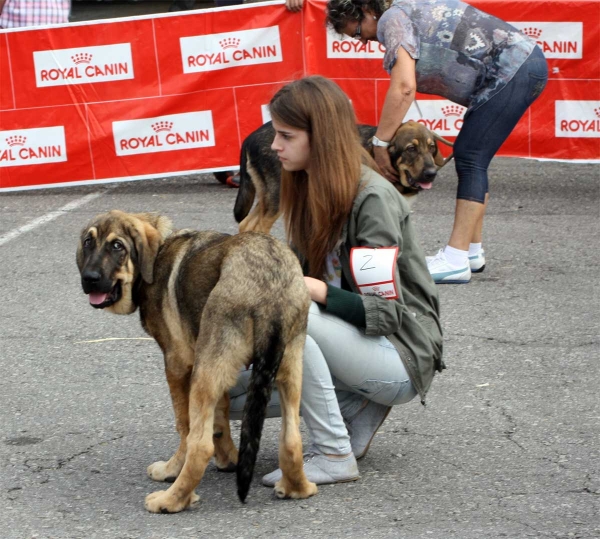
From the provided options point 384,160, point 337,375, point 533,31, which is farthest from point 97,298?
point 533,31

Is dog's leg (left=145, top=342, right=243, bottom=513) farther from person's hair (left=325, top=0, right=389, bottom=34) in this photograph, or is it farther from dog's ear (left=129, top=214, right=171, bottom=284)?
person's hair (left=325, top=0, right=389, bottom=34)

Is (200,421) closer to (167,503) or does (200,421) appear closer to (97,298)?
(167,503)

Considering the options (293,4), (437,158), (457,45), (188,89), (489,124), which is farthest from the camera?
(188,89)

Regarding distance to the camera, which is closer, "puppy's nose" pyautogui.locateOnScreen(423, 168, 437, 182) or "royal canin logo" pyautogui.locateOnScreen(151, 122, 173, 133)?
"puppy's nose" pyautogui.locateOnScreen(423, 168, 437, 182)

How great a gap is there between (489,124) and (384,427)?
2.75 m

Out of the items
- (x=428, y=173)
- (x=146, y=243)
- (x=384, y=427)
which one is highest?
(x=146, y=243)

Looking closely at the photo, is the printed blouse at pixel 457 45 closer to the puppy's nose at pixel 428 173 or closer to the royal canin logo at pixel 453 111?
the puppy's nose at pixel 428 173

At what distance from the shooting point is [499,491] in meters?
3.64

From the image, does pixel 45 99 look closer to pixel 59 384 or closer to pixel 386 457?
pixel 59 384

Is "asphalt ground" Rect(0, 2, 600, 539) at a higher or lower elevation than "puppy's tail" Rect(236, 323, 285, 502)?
lower

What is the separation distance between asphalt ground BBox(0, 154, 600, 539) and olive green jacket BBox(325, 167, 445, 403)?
0.45 m

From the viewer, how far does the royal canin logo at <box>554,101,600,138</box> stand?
9.16 m

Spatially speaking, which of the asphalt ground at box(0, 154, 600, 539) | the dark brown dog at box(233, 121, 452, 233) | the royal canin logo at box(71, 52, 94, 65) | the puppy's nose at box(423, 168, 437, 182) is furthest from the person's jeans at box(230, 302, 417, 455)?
the royal canin logo at box(71, 52, 94, 65)

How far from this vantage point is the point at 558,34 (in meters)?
9.08
